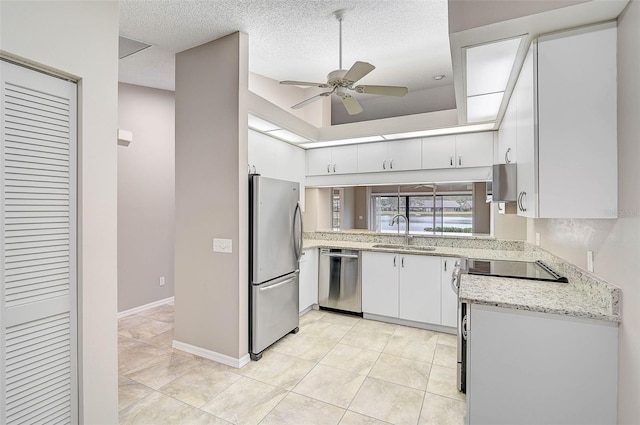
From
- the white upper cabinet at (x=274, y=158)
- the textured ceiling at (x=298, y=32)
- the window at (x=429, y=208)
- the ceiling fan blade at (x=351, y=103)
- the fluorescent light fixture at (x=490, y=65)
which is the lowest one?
the window at (x=429, y=208)

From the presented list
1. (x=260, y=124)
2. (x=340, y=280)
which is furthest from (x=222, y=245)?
(x=340, y=280)

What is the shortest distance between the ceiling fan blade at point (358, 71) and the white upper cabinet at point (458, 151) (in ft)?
5.72

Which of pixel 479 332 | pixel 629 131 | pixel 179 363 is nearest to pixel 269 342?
pixel 179 363

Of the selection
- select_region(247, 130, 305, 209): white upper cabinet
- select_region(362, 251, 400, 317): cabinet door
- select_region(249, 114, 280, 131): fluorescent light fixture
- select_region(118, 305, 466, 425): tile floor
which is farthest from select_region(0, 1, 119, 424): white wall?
select_region(362, 251, 400, 317): cabinet door

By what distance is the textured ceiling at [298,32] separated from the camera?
2.42 m

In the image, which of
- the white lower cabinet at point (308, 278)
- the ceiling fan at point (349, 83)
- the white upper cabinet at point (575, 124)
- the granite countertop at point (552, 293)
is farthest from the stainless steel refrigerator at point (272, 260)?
the white upper cabinet at point (575, 124)

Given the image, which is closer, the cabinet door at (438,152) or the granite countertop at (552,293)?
the granite countertop at (552,293)

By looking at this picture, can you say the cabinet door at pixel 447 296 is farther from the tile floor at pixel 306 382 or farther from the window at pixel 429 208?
the window at pixel 429 208

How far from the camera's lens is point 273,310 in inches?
120

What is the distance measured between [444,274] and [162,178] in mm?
3947

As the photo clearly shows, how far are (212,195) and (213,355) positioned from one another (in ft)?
4.84

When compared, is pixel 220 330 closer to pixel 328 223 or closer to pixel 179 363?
pixel 179 363

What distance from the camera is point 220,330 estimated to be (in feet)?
9.34

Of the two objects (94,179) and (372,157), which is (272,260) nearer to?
A: (94,179)
